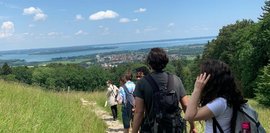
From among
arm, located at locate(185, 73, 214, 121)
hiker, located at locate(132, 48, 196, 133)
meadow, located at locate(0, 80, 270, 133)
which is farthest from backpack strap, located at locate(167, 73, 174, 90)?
arm, located at locate(185, 73, 214, 121)

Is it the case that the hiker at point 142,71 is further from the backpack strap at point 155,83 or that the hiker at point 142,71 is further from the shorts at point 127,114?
the backpack strap at point 155,83

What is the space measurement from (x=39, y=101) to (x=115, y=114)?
12.3 feet

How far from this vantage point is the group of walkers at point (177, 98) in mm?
3531

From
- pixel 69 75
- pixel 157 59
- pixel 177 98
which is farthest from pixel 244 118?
pixel 69 75

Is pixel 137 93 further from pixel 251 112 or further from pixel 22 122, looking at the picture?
pixel 22 122

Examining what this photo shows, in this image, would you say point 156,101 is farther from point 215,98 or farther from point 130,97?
point 130,97

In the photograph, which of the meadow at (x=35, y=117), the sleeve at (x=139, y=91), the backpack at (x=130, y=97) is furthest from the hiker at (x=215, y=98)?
the backpack at (x=130, y=97)

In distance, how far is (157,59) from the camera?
5062mm

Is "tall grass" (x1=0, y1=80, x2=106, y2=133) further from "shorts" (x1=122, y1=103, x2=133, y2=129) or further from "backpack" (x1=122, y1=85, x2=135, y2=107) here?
"backpack" (x1=122, y1=85, x2=135, y2=107)

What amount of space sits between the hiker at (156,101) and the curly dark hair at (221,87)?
131cm

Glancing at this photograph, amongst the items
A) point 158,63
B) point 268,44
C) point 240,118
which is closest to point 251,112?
point 240,118

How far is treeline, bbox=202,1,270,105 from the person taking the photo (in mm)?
35591

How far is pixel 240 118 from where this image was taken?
350 cm

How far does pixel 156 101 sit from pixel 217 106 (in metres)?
1.45
